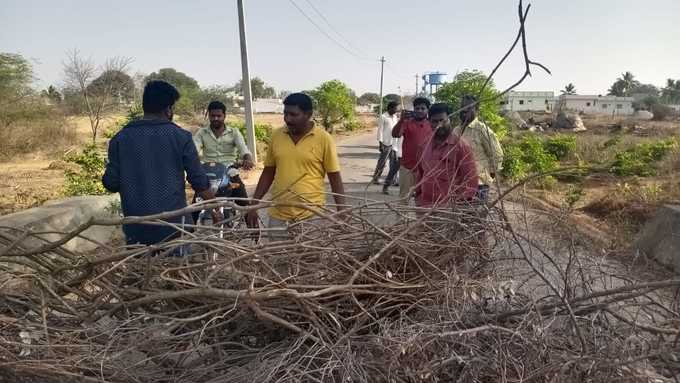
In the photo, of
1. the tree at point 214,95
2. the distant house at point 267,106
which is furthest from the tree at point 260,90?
the tree at point 214,95

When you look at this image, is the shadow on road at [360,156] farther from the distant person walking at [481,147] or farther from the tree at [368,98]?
the tree at [368,98]

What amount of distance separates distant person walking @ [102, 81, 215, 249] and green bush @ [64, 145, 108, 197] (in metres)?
6.41

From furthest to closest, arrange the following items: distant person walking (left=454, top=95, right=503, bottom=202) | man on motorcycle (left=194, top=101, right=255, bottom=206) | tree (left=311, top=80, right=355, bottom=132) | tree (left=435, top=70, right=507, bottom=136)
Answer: tree (left=311, top=80, right=355, bottom=132) → tree (left=435, top=70, right=507, bottom=136) → man on motorcycle (left=194, top=101, right=255, bottom=206) → distant person walking (left=454, top=95, right=503, bottom=202)

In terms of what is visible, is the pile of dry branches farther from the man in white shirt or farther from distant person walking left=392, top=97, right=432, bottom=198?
the man in white shirt

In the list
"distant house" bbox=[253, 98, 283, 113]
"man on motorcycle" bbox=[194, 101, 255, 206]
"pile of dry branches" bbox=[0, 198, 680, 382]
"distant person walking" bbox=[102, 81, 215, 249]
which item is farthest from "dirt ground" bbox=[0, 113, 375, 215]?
"distant house" bbox=[253, 98, 283, 113]

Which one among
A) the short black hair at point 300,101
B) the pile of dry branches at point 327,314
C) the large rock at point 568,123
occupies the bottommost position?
the large rock at point 568,123

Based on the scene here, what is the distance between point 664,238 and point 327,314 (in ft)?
15.4

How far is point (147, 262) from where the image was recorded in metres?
1.94

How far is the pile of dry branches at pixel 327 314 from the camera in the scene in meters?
1.65

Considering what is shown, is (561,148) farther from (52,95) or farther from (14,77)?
(52,95)

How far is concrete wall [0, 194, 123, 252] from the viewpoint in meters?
4.82

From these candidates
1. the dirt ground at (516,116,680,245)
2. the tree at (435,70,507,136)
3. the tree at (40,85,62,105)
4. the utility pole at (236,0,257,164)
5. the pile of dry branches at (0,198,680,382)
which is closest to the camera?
the pile of dry branches at (0,198,680,382)

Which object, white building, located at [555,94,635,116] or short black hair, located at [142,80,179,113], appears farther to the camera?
white building, located at [555,94,635,116]

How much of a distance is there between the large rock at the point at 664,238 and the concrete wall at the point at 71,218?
5.59 m
